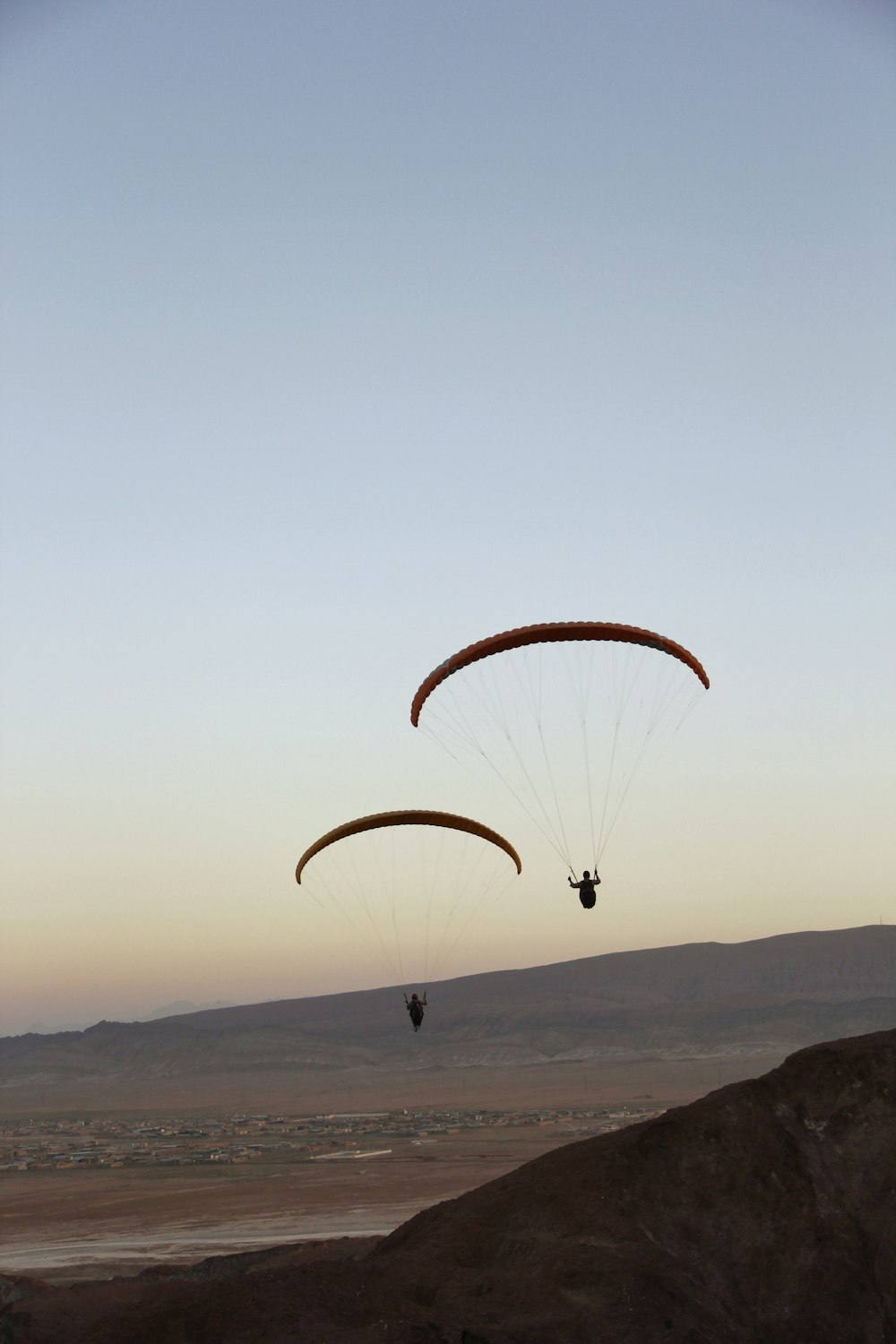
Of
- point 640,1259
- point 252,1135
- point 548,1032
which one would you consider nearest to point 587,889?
point 640,1259

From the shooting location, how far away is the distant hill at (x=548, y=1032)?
15375cm

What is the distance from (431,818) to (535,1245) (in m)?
13.4

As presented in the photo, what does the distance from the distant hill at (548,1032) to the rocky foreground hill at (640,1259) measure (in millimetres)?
131137


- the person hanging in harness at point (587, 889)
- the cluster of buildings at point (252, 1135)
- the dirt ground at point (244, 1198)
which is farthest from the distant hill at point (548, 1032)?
the person hanging in harness at point (587, 889)

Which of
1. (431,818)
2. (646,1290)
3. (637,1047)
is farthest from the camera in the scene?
(637,1047)

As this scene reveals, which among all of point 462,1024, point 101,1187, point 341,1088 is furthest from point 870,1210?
point 462,1024

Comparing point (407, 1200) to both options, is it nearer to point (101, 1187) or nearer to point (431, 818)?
point (101, 1187)

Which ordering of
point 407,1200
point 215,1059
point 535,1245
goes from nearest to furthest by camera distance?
point 535,1245 → point 407,1200 → point 215,1059

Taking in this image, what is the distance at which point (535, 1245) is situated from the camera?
17344mm

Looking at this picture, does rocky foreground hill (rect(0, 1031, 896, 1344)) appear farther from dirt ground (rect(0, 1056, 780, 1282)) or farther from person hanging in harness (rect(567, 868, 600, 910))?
dirt ground (rect(0, 1056, 780, 1282))

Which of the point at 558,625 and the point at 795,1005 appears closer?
the point at 558,625

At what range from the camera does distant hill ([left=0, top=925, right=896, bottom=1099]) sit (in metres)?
154

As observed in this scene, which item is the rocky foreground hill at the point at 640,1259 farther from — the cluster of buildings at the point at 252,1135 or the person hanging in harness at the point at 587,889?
the cluster of buildings at the point at 252,1135

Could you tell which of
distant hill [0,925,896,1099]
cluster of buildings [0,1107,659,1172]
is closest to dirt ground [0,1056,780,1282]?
cluster of buildings [0,1107,659,1172]
